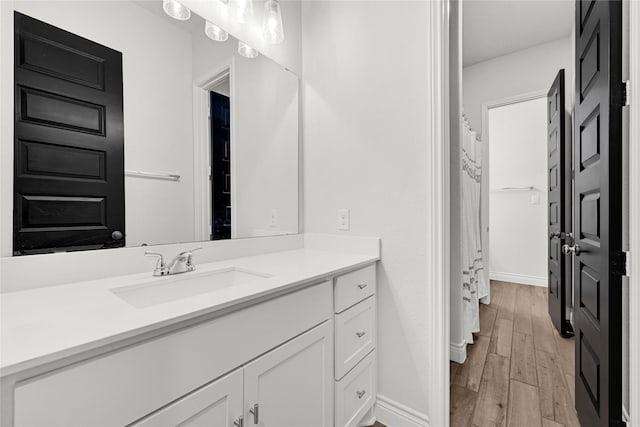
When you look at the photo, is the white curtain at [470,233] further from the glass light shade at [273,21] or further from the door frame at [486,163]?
the glass light shade at [273,21]

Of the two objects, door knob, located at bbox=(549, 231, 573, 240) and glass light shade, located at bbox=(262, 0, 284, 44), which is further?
door knob, located at bbox=(549, 231, 573, 240)

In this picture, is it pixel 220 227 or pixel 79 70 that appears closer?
pixel 79 70

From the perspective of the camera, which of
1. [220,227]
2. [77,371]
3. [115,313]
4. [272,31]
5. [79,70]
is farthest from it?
[272,31]

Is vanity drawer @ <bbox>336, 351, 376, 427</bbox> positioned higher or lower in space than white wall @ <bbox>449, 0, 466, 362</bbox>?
lower

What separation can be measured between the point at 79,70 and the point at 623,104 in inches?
74.7

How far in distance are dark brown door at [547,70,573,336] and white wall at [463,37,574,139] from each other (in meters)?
0.62

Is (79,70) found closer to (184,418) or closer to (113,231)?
(113,231)

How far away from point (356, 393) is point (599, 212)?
124cm

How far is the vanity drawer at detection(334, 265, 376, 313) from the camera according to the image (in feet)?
3.99

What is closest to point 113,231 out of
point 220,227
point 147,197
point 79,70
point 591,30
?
point 147,197

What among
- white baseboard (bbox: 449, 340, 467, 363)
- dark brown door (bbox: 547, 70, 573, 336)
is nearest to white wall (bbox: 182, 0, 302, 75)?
white baseboard (bbox: 449, 340, 467, 363)

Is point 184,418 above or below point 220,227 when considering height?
below

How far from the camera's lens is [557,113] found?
2.51 m

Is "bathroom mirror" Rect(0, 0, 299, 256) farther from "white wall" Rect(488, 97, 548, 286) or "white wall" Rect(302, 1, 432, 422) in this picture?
"white wall" Rect(488, 97, 548, 286)
